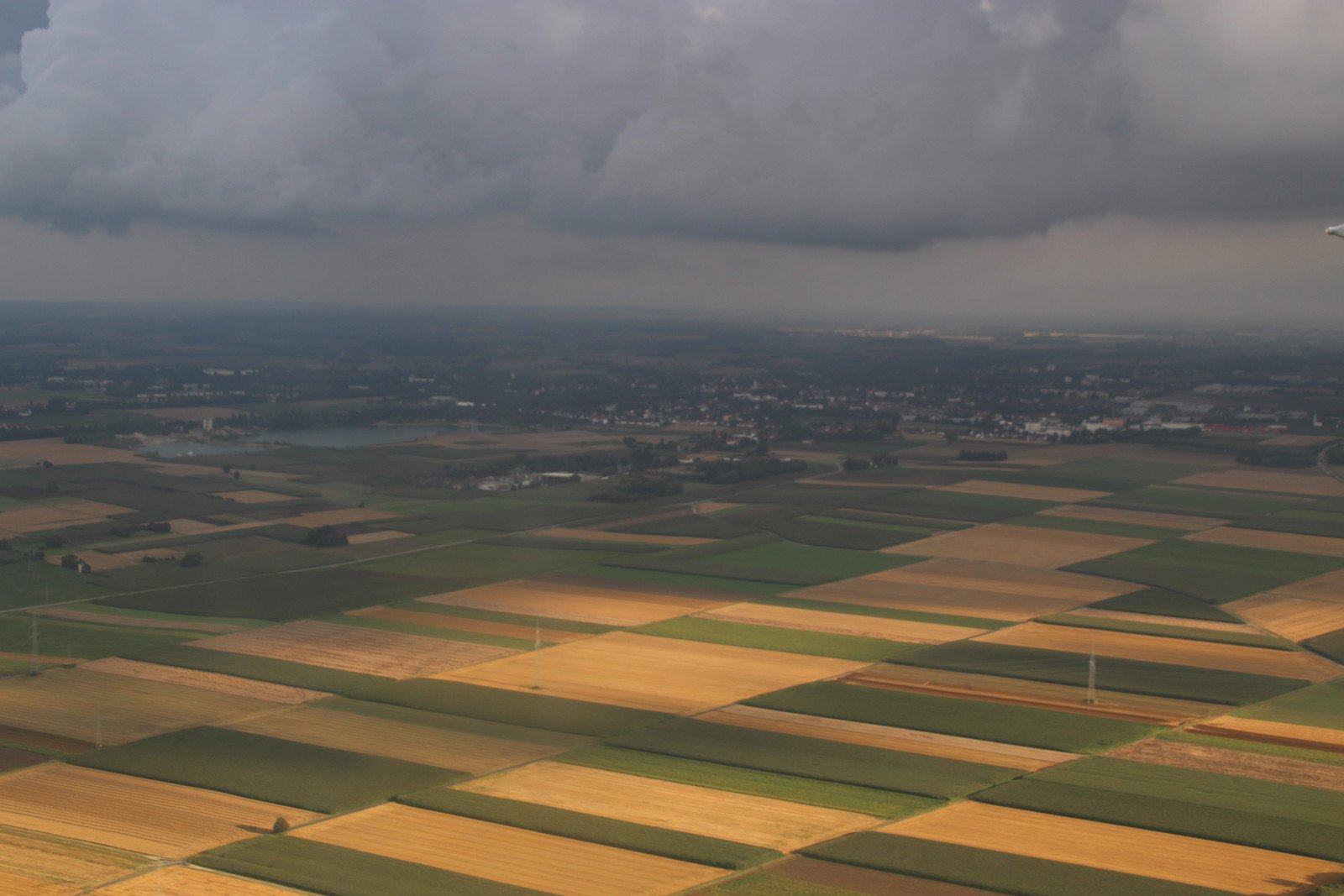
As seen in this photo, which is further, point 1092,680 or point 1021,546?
point 1021,546

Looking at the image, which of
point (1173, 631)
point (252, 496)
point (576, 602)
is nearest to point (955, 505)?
point (1173, 631)

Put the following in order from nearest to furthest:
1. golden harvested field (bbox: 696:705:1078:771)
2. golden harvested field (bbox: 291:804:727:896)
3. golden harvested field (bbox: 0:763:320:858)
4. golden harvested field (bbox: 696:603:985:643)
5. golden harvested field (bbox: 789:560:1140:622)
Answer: golden harvested field (bbox: 291:804:727:896), golden harvested field (bbox: 0:763:320:858), golden harvested field (bbox: 696:705:1078:771), golden harvested field (bbox: 696:603:985:643), golden harvested field (bbox: 789:560:1140:622)

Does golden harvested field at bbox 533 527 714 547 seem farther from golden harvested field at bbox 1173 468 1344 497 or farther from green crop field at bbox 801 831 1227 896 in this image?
green crop field at bbox 801 831 1227 896

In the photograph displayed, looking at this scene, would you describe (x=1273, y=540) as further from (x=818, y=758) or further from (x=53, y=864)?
(x=53, y=864)

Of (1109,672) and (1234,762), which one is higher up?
(1109,672)

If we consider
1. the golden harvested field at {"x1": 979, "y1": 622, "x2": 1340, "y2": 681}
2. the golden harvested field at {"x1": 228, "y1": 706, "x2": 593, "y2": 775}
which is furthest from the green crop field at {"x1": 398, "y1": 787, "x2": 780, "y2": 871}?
the golden harvested field at {"x1": 979, "y1": 622, "x2": 1340, "y2": 681}

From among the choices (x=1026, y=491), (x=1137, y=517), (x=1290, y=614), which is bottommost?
(x=1290, y=614)
